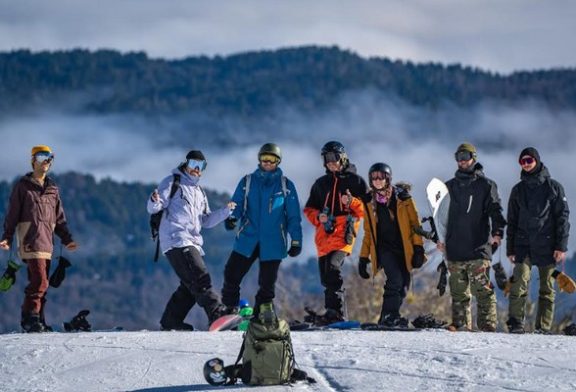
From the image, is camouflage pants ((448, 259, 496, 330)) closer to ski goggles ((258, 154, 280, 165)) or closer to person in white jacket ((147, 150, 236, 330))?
ski goggles ((258, 154, 280, 165))

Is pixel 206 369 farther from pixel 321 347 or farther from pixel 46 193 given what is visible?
pixel 46 193

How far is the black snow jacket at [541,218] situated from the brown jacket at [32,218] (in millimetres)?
5012

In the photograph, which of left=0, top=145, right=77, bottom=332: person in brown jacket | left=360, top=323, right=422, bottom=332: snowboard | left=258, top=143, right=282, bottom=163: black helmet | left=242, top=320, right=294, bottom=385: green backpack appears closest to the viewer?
left=242, top=320, right=294, bottom=385: green backpack

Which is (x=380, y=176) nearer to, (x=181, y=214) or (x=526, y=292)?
(x=526, y=292)

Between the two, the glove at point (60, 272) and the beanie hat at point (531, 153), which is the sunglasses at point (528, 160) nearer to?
the beanie hat at point (531, 153)

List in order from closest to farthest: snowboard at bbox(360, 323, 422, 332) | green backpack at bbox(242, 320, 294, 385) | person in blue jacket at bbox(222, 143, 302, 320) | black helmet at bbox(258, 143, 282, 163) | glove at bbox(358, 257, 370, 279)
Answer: green backpack at bbox(242, 320, 294, 385) → snowboard at bbox(360, 323, 422, 332) → black helmet at bbox(258, 143, 282, 163) → person in blue jacket at bbox(222, 143, 302, 320) → glove at bbox(358, 257, 370, 279)

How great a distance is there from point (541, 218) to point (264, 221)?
295 cm

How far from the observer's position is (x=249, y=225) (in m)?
15.7

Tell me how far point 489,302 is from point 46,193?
16.0ft

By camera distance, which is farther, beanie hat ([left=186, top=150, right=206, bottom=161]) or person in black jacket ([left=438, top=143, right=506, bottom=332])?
beanie hat ([left=186, top=150, right=206, bottom=161])

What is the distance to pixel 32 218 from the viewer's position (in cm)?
1545

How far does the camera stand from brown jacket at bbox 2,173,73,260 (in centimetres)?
1535

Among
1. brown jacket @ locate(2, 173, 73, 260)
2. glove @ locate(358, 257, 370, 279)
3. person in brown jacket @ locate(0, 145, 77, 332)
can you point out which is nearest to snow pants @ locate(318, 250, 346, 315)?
glove @ locate(358, 257, 370, 279)

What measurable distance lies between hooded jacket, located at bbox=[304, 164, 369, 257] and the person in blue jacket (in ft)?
1.21
